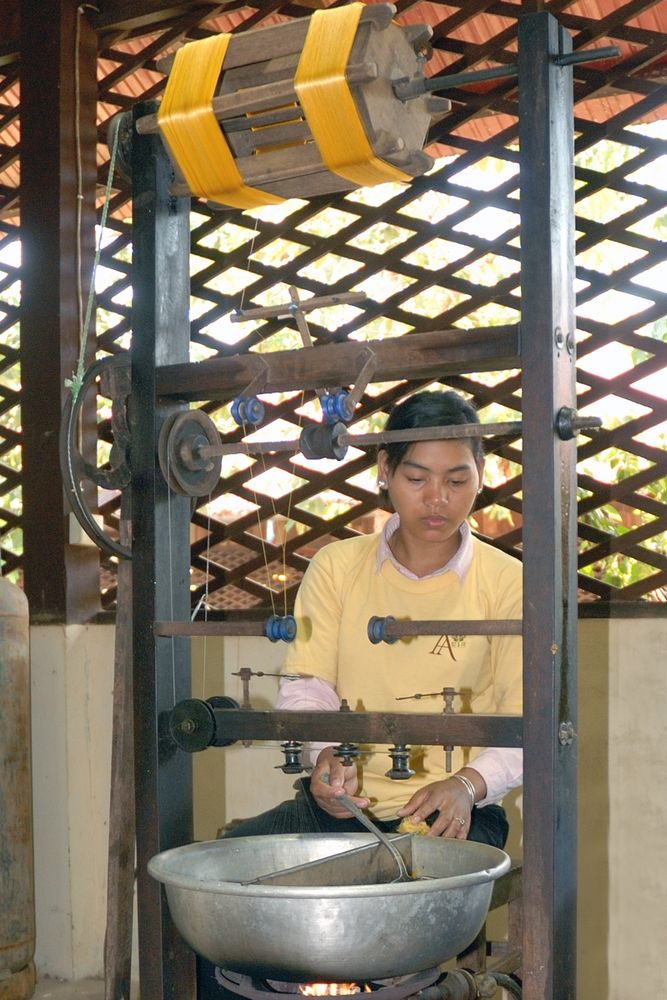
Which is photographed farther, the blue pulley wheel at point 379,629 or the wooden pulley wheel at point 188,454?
the wooden pulley wheel at point 188,454

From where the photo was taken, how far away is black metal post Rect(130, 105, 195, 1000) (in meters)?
1.60

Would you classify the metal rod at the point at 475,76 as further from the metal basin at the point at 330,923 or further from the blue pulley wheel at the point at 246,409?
the metal basin at the point at 330,923

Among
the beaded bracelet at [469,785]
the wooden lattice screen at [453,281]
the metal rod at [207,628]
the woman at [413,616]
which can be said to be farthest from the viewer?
the wooden lattice screen at [453,281]

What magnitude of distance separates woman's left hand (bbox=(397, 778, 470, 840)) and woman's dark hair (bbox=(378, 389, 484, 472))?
48 centimetres

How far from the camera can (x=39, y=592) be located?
2785 mm

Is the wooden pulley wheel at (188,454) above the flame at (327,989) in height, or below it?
above

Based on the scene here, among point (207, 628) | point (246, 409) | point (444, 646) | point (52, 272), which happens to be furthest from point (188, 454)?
point (52, 272)

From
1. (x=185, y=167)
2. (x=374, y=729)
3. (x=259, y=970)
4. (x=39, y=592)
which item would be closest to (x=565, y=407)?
(x=374, y=729)

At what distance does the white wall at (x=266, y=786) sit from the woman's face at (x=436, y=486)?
65 centimetres

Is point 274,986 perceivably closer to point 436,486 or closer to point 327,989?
point 327,989

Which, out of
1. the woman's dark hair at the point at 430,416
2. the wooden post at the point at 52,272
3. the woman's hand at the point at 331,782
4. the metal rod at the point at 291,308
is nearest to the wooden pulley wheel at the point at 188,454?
the metal rod at the point at 291,308

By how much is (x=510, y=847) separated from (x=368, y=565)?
772 millimetres

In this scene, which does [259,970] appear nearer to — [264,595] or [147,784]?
[147,784]

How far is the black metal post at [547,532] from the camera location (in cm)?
134
